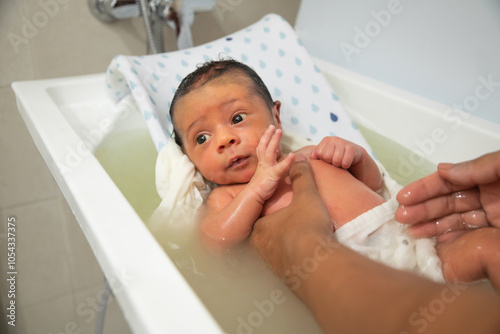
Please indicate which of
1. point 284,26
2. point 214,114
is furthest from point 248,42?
point 214,114

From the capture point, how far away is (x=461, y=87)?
1042 millimetres

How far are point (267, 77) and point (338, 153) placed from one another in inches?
16.5

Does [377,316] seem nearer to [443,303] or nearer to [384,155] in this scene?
[443,303]

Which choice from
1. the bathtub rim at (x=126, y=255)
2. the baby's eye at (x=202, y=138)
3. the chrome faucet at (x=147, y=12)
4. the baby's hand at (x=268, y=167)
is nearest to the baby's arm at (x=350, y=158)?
the baby's hand at (x=268, y=167)

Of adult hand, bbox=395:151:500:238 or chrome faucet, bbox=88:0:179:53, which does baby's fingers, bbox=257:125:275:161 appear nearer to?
adult hand, bbox=395:151:500:238

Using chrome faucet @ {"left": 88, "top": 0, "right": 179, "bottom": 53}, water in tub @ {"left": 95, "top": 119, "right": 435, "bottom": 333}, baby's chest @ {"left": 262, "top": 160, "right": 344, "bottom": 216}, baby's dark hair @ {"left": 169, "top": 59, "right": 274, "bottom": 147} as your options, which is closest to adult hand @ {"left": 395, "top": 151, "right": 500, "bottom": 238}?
baby's chest @ {"left": 262, "top": 160, "right": 344, "bottom": 216}

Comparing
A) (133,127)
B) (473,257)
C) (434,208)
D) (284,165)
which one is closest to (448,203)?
(434,208)

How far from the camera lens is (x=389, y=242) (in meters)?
0.62

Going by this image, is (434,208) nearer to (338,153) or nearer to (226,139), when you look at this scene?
(338,153)

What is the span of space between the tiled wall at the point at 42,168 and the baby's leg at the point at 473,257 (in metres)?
0.91

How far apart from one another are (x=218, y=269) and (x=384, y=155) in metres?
0.58

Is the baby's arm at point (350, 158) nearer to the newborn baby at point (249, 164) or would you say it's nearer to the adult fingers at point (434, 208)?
the newborn baby at point (249, 164)

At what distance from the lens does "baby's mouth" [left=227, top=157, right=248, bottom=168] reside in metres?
0.75

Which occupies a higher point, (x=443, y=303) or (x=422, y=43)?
(x=422, y=43)
